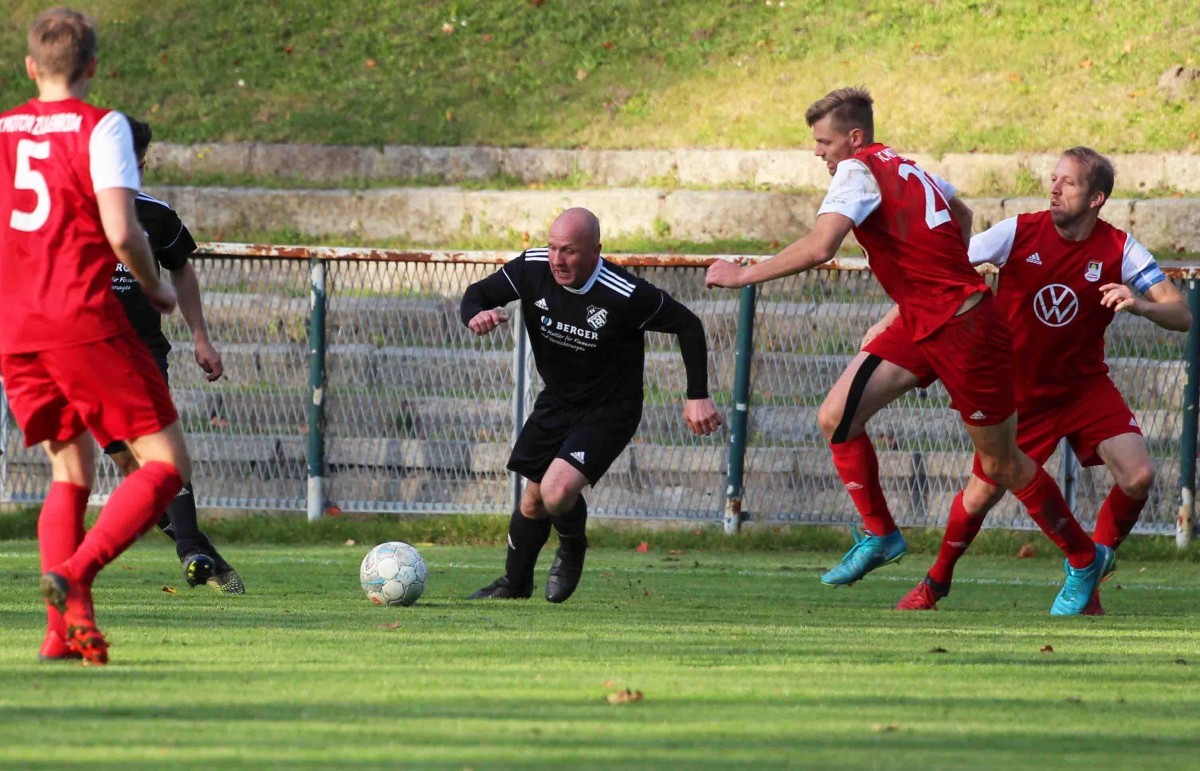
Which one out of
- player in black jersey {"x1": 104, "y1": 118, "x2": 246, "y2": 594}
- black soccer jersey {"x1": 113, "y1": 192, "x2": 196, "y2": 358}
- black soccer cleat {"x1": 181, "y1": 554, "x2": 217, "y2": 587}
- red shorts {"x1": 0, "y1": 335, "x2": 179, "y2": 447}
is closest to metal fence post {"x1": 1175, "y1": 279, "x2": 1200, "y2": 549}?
player in black jersey {"x1": 104, "y1": 118, "x2": 246, "y2": 594}

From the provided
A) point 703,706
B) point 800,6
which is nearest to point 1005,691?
point 703,706

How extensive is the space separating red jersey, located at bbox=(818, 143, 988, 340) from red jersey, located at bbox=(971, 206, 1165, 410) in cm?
42

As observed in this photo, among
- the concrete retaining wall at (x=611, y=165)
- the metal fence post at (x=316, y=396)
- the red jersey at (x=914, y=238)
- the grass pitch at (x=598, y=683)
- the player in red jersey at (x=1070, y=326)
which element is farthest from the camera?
the concrete retaining wall at (x=611, y=165)

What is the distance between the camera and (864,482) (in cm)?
805

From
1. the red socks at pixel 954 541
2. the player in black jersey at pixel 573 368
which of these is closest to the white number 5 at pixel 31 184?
the player in black jersey at pixel 573 368

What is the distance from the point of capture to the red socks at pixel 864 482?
8.04m

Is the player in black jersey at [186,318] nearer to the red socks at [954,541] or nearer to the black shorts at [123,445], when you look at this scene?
the black shorts at [123,445]

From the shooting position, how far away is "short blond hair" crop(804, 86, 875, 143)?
754 centimetres

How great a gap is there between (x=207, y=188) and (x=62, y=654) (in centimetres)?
1126

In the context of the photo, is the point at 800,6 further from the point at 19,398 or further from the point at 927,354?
the point at 19,398

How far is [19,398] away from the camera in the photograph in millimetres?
5289

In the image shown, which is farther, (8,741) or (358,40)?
(358,40)

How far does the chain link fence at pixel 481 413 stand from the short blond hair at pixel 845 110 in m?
3.56

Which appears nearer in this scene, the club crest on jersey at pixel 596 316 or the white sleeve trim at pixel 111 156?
the white sleeve trim at pixel 111 156
